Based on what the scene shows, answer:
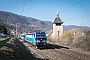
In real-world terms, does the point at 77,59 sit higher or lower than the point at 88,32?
lower

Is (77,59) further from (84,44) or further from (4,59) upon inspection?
(84,44)

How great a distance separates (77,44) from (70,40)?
5.43 meters

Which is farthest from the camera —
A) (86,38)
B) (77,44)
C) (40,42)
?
(77,44)

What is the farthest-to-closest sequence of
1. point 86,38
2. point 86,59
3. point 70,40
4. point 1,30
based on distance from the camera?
point 1,30, point 70,40, point 86,38, point 86,59

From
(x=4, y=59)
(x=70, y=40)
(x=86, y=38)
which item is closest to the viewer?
(x=4, y=59)

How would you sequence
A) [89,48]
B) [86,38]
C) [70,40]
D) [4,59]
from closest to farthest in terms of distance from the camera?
1. [4,59]
2. [89,48]
3. [86,38]
4. [70,40]

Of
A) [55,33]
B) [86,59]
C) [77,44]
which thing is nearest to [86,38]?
[77,44]

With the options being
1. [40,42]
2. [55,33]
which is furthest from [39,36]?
[55,33]

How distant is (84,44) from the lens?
1080 inches

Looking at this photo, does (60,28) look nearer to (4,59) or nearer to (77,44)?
(77,44)

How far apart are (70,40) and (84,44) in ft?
30.8

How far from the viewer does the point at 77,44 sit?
3139 cm

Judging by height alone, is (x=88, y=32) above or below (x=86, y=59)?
above

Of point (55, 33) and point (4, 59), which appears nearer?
point (4, 59)
